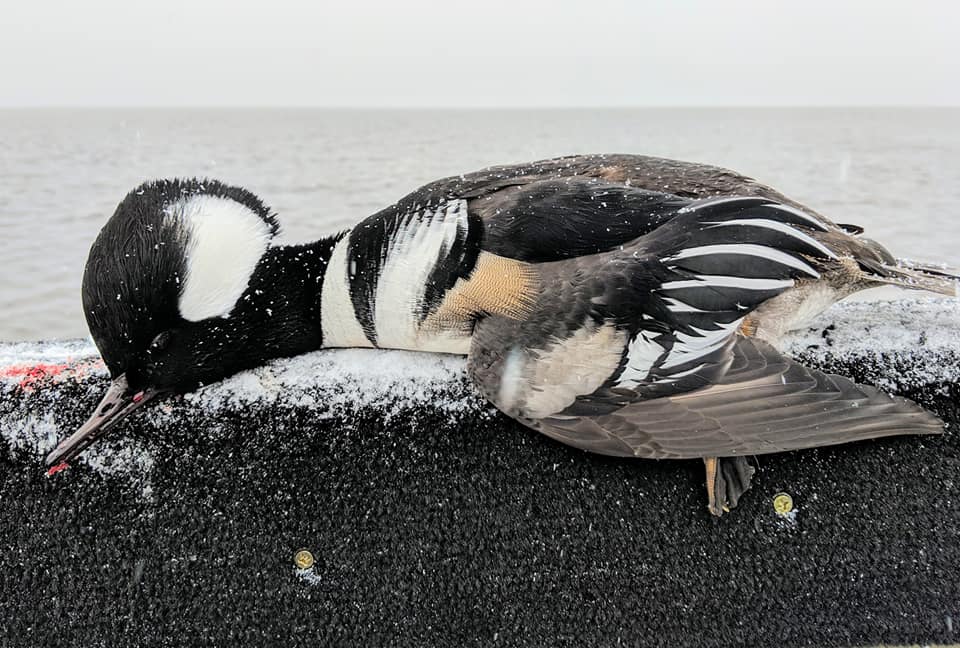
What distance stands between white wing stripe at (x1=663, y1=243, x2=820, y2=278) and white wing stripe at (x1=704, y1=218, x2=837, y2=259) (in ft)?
0.09

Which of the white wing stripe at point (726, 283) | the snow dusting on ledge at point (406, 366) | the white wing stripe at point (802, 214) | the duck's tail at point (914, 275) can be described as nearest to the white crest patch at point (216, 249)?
the snow dusting on ledge at point (406, 366)

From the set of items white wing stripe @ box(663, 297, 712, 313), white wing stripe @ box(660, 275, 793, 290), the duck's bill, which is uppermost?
white wing stripe @ box(660, 275, 793, 290)

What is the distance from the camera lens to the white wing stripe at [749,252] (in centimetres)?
74

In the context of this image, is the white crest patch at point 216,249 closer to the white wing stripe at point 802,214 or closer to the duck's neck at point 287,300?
the duck's neck at point 287,300

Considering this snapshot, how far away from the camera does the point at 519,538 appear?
0.78m

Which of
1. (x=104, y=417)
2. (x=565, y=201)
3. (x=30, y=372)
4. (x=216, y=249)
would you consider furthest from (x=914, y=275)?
(x=30, y=372)

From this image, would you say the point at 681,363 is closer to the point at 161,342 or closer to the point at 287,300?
the point at 287,300

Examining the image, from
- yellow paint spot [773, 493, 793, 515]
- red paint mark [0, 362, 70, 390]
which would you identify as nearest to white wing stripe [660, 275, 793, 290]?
yellow paint spot [773, 493, 793, 515]

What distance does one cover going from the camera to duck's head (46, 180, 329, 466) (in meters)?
0.73

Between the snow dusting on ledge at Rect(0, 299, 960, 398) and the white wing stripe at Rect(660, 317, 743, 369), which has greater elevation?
the white wing stripe at Rect(660, 317, 743, 369)

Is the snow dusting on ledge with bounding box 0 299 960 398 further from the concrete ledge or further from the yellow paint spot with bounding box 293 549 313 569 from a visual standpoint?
the yellow paint spot with bounding box 293 549 313 569

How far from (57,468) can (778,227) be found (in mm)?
862

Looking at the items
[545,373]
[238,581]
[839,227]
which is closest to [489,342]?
[545,373]

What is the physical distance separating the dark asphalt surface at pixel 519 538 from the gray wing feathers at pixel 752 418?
0.16 feet
